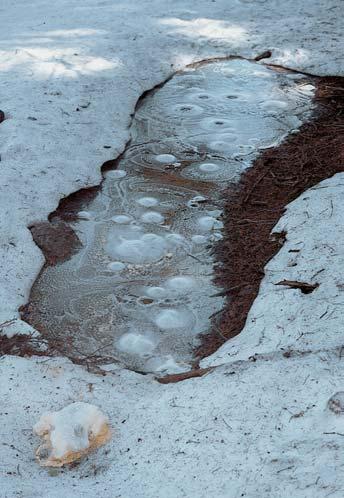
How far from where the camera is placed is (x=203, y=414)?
3008 millimetres

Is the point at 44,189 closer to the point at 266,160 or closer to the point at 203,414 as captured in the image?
the point at 266,160

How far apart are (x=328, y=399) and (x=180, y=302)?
1351mm

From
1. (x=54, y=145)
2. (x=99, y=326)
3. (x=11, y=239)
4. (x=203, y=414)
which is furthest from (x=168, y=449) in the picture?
(x=54, y=145)

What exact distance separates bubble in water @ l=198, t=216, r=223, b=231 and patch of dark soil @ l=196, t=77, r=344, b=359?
59 millimetres

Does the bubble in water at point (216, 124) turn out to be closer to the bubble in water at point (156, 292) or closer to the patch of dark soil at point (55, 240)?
the patch of dark soil at point (55, 240)

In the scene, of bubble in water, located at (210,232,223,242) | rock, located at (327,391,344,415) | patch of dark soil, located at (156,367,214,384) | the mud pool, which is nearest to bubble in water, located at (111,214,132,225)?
the mud pool

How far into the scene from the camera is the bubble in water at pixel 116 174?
5.41 m

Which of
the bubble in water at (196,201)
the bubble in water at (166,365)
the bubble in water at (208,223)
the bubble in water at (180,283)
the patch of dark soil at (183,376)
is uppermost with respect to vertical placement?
the patch of dark soil at (183,376)

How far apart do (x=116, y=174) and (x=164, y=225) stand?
33.0 inches

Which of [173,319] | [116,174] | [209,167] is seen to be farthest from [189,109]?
[173,319]

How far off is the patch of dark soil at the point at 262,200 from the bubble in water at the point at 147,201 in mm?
522

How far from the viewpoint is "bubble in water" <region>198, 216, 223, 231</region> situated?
4.76m

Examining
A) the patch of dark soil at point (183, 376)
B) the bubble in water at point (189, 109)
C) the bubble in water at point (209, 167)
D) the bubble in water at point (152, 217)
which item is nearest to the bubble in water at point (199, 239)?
the bubble in water at point (152, 217)

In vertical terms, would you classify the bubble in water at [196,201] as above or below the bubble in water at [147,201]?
below
